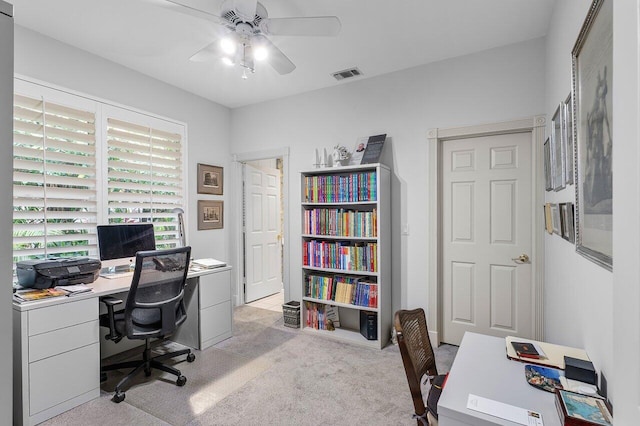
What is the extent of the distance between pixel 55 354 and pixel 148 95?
2.54 metres

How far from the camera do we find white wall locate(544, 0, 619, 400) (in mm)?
1115

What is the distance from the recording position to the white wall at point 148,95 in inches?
100

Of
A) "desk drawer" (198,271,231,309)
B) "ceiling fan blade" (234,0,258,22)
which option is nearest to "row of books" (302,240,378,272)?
"desk drawer" (198,271,231,309)

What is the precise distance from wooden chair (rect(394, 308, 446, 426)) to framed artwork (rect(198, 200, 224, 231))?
301 centimetres

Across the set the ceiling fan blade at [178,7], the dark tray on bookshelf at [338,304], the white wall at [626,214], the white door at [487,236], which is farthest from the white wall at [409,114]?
the white wall at [626,214]

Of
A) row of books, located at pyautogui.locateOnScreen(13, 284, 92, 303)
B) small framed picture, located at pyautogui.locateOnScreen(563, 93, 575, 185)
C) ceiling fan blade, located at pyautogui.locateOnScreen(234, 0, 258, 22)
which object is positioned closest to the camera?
small framed picture, located at pyautogui.locateOnScreen(563, 93, 575, 185)

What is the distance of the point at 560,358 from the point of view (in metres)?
1.38

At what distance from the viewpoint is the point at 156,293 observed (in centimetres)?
238

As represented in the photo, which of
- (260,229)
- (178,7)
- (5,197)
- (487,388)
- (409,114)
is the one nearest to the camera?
(5,197)

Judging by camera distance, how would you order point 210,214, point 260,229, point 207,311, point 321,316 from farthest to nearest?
point 260,229
point 210,214
point 321,316
point 207,311

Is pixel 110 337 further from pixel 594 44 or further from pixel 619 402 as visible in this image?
pixel 594 44

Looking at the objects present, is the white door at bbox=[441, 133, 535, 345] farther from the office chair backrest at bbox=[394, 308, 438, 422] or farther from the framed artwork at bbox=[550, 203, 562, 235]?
the office chair backrest at bbox=[394, 308, 438, 422]

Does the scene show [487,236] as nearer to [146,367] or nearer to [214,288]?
[214,288]

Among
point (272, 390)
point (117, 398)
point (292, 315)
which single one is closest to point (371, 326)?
point (292, 315)
